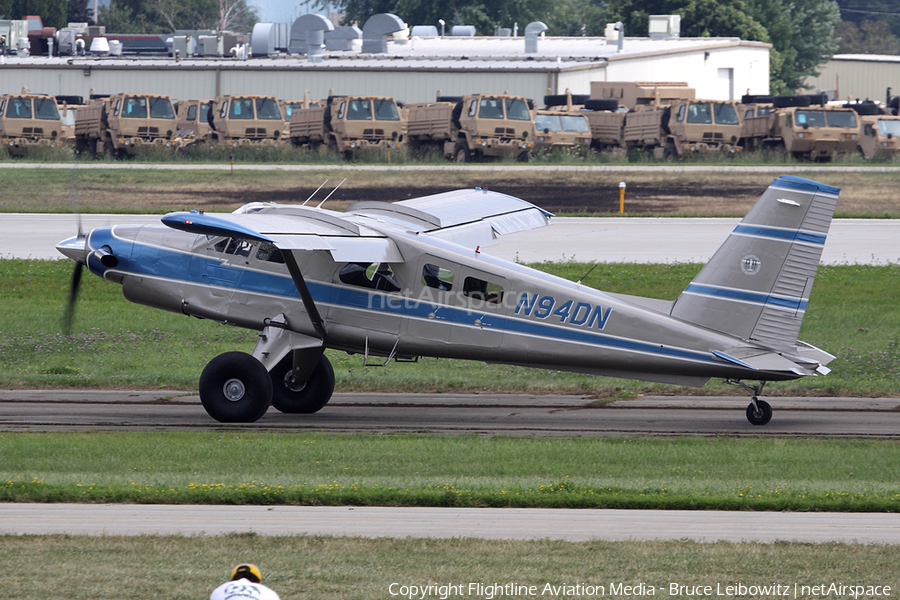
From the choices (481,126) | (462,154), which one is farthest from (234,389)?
(462,154)

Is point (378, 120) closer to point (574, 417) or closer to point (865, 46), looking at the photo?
point (574, 417)

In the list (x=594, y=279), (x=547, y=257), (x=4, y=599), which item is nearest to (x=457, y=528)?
(x=4, y=599)

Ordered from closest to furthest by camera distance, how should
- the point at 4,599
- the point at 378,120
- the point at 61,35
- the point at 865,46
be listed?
1. the point at 4,599
2. the point at 378,120
3. the point at 61,35
4. the point at 865,46

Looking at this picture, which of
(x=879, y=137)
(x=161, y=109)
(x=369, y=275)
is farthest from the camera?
(x=161, y=109)

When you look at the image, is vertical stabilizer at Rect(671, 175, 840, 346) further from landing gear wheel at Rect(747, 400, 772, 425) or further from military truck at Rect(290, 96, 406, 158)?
military truck at Rect(290, 96, 406, 158)

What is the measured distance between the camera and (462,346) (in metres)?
15.1

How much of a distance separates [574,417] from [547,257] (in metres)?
12.5

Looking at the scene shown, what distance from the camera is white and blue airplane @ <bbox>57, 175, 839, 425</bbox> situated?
46.3ft

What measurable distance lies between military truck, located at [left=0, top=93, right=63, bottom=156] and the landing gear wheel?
149 ft

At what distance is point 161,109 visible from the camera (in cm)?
5378

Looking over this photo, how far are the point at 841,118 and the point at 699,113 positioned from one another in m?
6.16

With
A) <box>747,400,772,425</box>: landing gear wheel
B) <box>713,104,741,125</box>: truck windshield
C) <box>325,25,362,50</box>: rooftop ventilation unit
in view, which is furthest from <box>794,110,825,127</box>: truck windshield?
<box>325,25,362,50</box>: rooftop ventilation unit

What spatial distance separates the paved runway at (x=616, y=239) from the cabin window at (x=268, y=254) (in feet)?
40.8

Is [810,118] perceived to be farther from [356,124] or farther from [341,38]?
[341,38]
